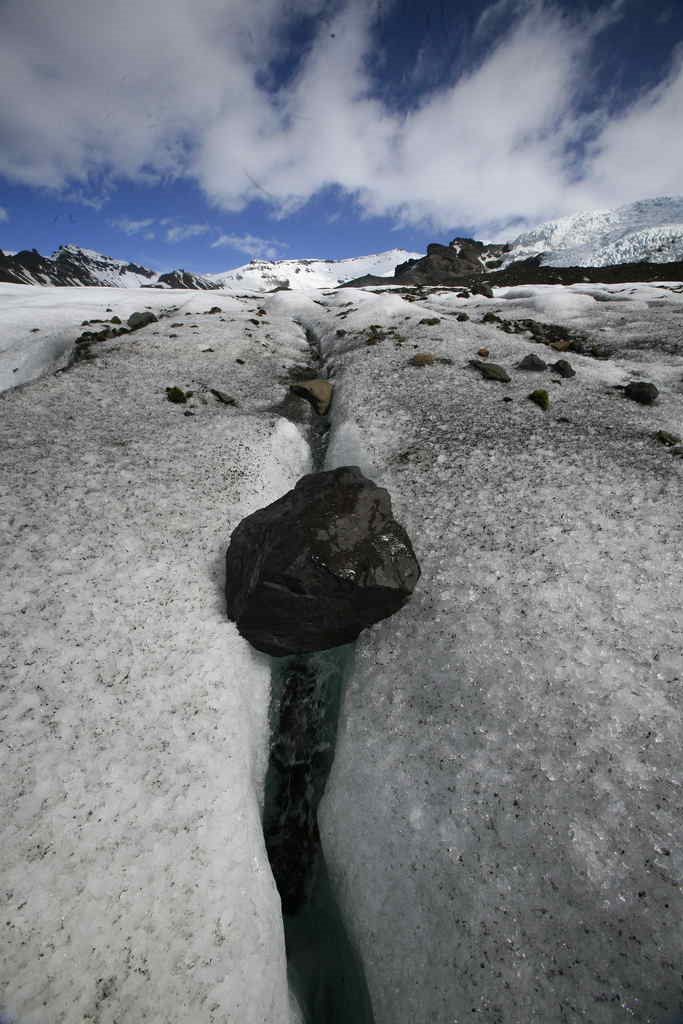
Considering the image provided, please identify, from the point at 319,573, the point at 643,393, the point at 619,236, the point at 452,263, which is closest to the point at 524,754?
the point at 319,573

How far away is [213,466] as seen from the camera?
9375 millimetres

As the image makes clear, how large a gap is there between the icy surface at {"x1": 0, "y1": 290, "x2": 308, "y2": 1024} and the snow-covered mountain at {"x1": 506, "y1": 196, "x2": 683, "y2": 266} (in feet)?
271

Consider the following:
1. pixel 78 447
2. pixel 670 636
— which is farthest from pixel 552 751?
pixel 78 447

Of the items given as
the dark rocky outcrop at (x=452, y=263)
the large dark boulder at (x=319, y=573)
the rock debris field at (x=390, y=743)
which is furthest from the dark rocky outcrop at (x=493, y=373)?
the dark rocky outcrop at (x=452, y=263)

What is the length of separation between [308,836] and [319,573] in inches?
131

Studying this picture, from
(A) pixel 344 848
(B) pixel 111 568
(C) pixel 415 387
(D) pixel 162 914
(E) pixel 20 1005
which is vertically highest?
(C) pixel 415 387

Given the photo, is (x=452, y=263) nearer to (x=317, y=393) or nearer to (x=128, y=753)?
(x=317, y=393)

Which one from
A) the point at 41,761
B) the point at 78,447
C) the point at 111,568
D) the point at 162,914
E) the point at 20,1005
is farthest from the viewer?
the point at 78,447

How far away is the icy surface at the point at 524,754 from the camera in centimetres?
361

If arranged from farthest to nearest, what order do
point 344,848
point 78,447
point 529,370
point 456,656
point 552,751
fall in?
point 529,370 → point 78,447 → point 456,656 → point 344,848 → point 552,751

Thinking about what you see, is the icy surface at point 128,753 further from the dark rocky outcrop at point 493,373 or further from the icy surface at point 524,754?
the dark rocky outcrop at point 493,373

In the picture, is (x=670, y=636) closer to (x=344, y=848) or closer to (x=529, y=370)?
(x=344, y=848)

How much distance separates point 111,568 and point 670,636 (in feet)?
25.0

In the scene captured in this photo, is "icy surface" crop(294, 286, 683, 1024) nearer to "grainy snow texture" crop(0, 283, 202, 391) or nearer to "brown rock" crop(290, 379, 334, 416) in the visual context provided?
"brown rock" crop(290, 379, 334, 416)
